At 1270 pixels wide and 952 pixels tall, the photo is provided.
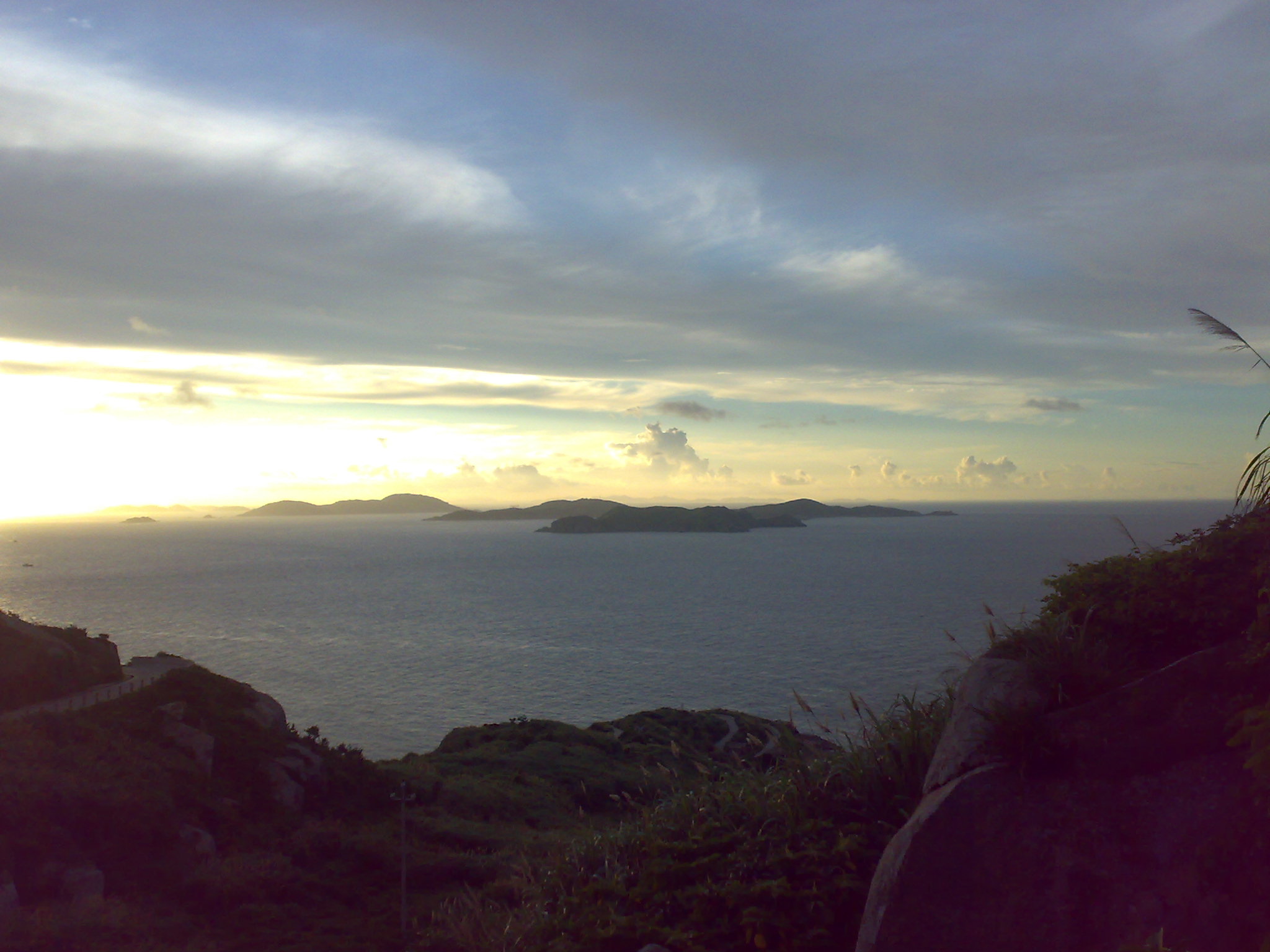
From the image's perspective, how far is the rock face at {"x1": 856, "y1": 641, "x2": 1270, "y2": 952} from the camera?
16.2ft

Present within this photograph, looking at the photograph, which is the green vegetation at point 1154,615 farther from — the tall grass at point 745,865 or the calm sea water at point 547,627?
the calm sea water at point 547,627

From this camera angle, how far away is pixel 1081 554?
446 ft

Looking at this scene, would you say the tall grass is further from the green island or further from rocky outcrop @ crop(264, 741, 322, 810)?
rocky outcrop @ crop(264, 741, 322, 810)

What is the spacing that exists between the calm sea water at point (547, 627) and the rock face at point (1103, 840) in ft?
22.1

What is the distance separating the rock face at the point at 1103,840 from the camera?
16.2 ft

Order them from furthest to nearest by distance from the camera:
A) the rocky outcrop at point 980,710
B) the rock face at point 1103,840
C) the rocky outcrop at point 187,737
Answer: the rocky outcrop at point 187,737 → the rocky outcrop at point 980,710 → the rock face at point 1103,840

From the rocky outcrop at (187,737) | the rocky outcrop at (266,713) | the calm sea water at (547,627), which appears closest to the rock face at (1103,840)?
the calm sea water at (547,627)

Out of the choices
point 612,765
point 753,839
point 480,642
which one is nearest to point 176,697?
point 612,765

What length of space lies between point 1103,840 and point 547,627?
8516 centimetres

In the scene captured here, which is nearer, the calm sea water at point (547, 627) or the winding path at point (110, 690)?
the winding path at point (110, 690)

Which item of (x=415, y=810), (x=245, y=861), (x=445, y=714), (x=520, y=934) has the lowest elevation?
(x=445, y=714)

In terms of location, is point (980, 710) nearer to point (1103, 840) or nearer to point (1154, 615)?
point (1103, 840)

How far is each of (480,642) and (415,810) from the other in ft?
184

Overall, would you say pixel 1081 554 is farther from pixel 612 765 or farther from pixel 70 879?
pixel 70 879
